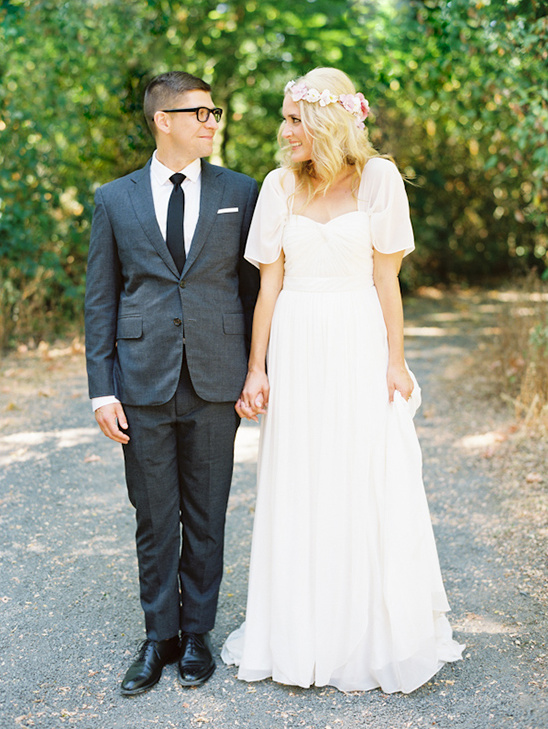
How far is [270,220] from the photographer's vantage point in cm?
261

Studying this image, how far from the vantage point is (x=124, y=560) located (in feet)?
12.2

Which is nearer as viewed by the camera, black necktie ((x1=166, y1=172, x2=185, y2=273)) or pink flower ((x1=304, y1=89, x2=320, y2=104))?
pink flower ((x1=304, y1=89, x2=320, y2=104))

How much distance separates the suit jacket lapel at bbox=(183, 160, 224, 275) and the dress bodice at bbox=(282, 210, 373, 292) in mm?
273

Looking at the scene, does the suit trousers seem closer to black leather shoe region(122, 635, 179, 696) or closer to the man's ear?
black leather shoe region(122, 635, 179, 696)

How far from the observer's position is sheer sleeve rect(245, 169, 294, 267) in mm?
2613

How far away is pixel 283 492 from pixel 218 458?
28 cm

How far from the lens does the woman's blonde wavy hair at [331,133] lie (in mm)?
2520

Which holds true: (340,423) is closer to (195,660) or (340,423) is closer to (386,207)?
(386,207)

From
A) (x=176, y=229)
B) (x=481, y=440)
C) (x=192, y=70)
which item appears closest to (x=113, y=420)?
(x=176, y=229)

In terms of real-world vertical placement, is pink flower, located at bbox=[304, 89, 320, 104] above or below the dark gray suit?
above

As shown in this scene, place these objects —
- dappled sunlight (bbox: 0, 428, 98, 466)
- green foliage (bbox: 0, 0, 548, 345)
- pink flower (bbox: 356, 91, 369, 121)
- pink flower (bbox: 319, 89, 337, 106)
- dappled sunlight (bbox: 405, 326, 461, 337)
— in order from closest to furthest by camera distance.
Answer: pink flower (bbox: 319, 89, 337, 106)
pink flower (bbox: 356, 91, 369, 121)
dappled sunlight (bbox: 0, 428, 98, 466)
green foliage (bbox: 0, 0, 548, 345)
dappled sunlight (bbox: 405, 326, 461, 337)

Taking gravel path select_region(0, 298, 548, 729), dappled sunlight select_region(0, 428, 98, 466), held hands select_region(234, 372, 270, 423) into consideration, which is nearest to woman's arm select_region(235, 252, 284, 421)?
held hands select_region(234, 372, 270, 423)

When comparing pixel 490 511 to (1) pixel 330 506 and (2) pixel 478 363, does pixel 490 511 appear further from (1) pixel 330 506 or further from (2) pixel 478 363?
(2) pixel 478 363

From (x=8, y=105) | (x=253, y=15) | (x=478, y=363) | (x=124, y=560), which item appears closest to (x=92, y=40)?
(x=8, y=105)
